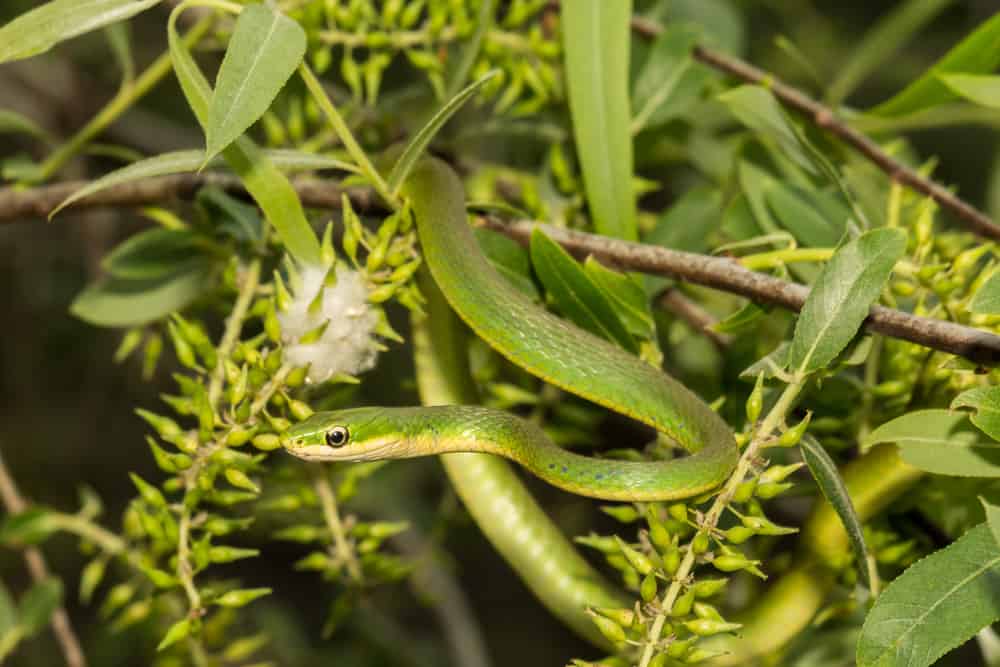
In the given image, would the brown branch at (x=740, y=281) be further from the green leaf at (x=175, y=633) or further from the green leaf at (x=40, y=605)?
the green leaf at (x=40, y=605)

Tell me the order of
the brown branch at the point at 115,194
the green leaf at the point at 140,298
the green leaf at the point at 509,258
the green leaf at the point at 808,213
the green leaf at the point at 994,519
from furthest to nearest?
the green leaf at the point at 140,298 < the brown branch at the point at 115,194 < the green leaf at the point at 808,213 < the green leaf at the point at 509,258 < the green leaf at the point at 994,519

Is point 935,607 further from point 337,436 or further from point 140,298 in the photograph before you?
point 140,298

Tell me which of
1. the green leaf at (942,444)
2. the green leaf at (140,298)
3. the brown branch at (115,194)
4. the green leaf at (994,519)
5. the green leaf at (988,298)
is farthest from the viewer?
the green leaf at (140,298)

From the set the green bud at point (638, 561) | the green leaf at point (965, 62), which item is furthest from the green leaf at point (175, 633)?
the green leaf at point (965, 62)

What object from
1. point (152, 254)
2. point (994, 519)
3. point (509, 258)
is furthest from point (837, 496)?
point (152, 254)

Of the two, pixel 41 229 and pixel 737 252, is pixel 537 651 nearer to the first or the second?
pixel 41 229

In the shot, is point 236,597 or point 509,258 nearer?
point 236,597
